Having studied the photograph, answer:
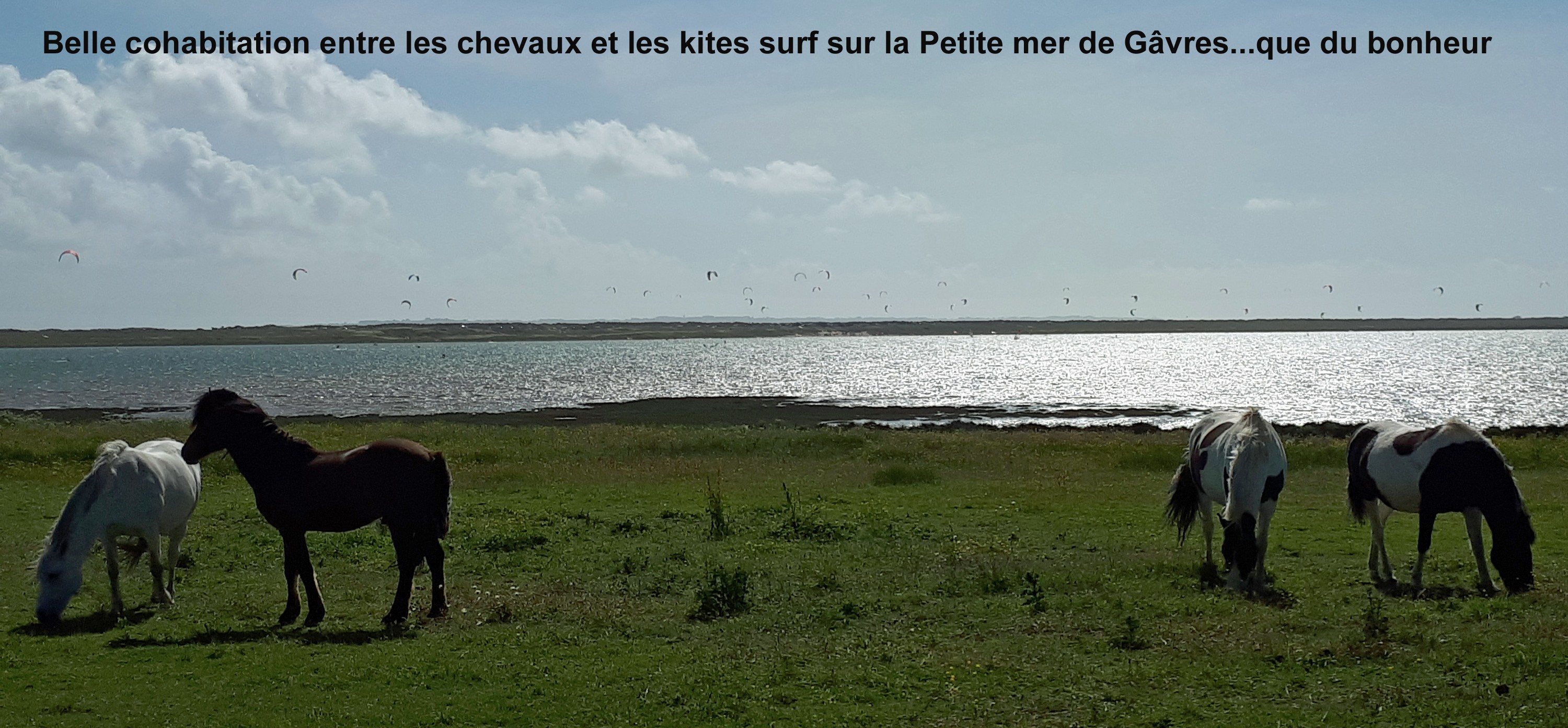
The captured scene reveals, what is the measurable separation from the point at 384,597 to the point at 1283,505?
1800 centimetres

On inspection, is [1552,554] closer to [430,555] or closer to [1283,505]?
[1283,505]

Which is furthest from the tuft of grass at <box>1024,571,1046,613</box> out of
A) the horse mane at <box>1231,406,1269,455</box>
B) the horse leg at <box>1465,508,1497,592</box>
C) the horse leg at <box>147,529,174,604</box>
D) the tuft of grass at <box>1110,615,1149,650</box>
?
the horse leg at <box>147,529,174,604</box>

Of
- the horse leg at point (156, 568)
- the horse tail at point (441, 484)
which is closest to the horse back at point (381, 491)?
the horse tail at point (441, 484)

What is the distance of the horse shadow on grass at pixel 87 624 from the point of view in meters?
12.3

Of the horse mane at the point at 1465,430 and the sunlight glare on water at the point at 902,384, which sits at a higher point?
the horse mane at the point at 1465,430

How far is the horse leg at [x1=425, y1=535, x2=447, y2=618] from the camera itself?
12.7m

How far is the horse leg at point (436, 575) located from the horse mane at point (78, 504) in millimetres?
3672

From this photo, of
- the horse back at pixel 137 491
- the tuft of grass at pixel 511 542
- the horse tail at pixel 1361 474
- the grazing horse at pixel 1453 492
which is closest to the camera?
the horse back at pixel 137 491

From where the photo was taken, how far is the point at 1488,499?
1390 centimetres

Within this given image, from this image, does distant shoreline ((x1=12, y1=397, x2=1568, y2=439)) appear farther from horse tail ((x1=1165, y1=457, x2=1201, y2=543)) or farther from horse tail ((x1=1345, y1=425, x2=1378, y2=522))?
horse tail ((x1=1345, y1=425, x2=1378, y2=522))

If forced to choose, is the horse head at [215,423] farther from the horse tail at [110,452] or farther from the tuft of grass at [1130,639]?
the tuft of grass at [1130,639]

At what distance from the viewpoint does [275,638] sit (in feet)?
39.9

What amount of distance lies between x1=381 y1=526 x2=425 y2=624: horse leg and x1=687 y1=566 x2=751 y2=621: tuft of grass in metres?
3.21

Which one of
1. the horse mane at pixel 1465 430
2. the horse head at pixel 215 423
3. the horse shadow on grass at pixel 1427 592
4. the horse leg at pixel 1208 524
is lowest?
the horse shadow on grass at pixel 1427 592
